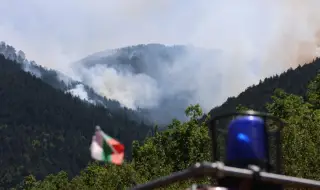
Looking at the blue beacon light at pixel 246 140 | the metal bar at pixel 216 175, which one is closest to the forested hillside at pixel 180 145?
the blue beacon light at pixel 246 140

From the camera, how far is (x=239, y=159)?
22.6 feet

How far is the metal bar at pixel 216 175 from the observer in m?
5.31

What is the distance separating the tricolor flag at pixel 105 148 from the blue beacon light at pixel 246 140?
5.51ft

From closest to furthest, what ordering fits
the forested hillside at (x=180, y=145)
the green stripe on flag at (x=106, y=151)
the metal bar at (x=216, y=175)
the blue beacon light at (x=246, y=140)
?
the metal bar at (x=216, y=175) < the green stripe on flag at (x=106, y=151) < the blue beacon light at (x=246, y=140) < the forested hillside at (x=180, y=145)

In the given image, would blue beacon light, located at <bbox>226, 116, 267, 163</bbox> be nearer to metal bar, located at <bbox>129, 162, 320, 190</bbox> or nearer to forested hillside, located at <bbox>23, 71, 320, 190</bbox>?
metal bar, located at <bbox>129, 162, 320, 190</bbox>

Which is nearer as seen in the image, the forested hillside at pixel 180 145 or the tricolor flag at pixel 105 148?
the tricolor flag at pixel 105 148

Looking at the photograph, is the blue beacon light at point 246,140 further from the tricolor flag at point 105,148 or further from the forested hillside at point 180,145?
the forested hillside at point 180,145

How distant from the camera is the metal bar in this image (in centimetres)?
531

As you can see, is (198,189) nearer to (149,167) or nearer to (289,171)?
(289,171)

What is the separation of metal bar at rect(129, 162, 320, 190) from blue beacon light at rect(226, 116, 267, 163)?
1.95 feet

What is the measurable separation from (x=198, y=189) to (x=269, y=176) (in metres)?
0.76

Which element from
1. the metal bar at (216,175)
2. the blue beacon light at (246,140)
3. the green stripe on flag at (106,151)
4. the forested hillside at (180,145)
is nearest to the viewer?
the metal bar at (216,175)

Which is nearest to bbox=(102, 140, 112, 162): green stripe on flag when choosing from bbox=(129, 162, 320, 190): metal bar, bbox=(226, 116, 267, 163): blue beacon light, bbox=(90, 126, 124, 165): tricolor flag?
bbox=(90, 126, 124, 165): tricolor flag

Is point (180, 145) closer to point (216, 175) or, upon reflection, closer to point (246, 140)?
point (246, 140)
